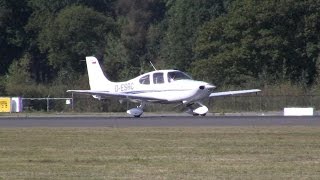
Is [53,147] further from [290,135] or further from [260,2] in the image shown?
[260,2]

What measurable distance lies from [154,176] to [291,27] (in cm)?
5993

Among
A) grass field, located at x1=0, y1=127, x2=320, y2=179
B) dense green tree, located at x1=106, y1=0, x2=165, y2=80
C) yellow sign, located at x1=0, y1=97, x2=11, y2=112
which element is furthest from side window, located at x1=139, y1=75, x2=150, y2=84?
dense green tree, located at x1=106, y1=0, x2=165, y2=80

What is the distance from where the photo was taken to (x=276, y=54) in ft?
246

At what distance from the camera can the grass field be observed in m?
18.9

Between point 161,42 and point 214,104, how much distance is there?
55.1m

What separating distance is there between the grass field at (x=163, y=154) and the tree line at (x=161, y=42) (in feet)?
122

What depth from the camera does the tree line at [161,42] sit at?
74.8m

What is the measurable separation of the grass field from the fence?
27238 millimetres

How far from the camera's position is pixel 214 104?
61531mm

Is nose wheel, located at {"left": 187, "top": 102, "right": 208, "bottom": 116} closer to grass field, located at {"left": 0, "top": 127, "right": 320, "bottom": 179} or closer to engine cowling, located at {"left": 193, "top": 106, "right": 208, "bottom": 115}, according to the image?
engine cowling, located at {"left": 193, "top": 106, "right": 208, "bottom": 115}

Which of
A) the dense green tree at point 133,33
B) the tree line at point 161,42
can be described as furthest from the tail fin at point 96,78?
the dense green tree at point 133,33

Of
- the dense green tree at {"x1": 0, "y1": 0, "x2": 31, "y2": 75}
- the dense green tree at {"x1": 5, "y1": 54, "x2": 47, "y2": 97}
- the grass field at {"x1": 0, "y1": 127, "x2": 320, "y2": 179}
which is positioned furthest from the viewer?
the dense green tree at {"x1": 0, "y1": 0, "x2": 31, "y2": 75}

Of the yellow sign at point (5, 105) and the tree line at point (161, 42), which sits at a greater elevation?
the tree line at point (161, 42)

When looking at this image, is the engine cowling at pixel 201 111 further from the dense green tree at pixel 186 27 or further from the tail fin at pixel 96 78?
the dense green tree at pixel 186 27
